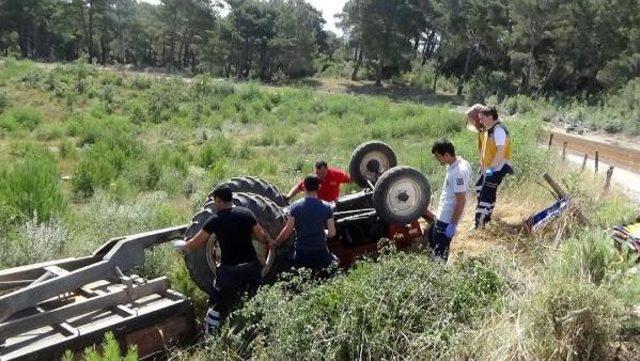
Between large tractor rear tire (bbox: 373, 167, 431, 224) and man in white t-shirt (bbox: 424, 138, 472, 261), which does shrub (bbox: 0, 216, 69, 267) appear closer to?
large tractor rear tire (bbox: 373, 167, 431, 224)

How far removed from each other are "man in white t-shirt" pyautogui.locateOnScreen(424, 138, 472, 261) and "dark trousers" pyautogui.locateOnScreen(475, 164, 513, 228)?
4.04 feet

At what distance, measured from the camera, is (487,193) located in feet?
23.9

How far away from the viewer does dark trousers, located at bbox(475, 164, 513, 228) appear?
7211mm

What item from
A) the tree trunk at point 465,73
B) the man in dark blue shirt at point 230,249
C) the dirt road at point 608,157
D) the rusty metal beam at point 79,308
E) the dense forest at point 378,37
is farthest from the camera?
the tree trunk at point 465,73

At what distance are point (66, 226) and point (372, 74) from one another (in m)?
56.4

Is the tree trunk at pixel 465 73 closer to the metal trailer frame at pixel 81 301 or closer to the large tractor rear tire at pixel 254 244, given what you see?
the large tractor rear tire at pixel 254 244

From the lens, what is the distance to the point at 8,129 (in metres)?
21.9

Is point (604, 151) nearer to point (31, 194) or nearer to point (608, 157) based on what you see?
point (608, 157)

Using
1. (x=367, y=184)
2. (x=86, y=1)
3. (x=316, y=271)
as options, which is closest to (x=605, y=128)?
(x=367, y=184)

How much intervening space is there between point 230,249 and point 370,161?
3.18 m

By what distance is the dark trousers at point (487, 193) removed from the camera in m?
7.21

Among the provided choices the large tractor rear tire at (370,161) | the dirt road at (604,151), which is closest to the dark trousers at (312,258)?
the large tractor rear tire at (370,161)

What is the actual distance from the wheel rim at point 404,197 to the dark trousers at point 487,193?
1.18m

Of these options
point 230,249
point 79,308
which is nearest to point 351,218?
point 230,249
